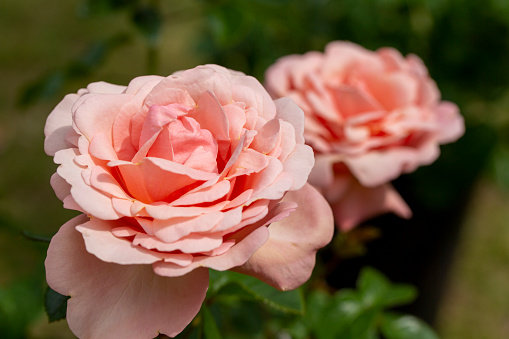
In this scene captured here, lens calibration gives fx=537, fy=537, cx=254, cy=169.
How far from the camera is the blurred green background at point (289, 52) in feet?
3.48

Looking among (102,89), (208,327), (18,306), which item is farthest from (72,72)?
(208,327)

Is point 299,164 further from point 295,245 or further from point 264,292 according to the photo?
point 264,292

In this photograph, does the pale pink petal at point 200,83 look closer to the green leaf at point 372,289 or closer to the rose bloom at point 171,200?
the rose bloom at point 171,200

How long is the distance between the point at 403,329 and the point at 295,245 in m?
0.49

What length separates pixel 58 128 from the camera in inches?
20.1

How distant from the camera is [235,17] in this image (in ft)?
3.47

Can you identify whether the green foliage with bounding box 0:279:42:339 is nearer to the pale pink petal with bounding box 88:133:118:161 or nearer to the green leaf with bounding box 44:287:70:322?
the green leaf with bounding box 44:287:70:322

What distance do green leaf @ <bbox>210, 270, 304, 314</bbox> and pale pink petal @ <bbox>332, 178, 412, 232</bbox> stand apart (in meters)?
0.21

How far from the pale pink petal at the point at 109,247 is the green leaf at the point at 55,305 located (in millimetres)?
147

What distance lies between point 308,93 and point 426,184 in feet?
3.14

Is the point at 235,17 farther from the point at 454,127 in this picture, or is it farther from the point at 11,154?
the point at 11,154

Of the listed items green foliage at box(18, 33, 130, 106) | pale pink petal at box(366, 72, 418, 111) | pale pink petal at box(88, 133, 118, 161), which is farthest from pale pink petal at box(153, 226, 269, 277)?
green foliage at box(18, 33, 130, 106)

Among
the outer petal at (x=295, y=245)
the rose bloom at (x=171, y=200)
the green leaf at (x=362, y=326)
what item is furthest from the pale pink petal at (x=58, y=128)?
the green leaf at (x=362, y=326)

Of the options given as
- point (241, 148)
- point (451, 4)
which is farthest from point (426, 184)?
point (241, 148)
